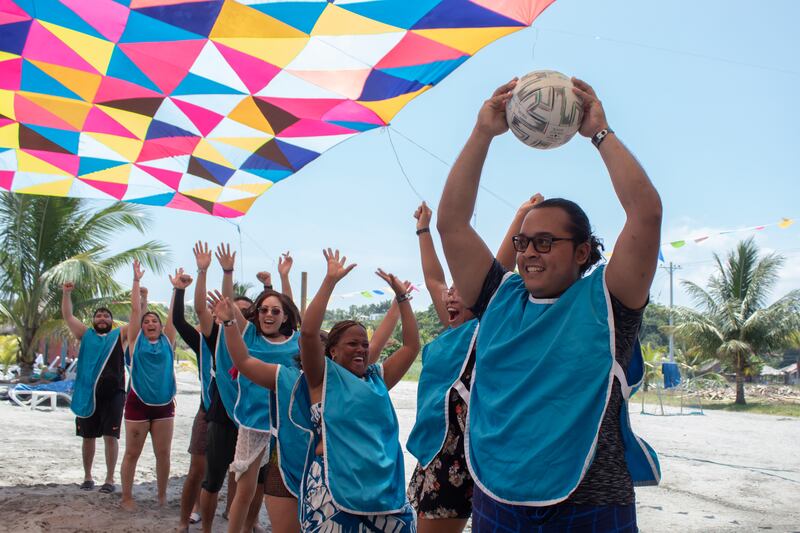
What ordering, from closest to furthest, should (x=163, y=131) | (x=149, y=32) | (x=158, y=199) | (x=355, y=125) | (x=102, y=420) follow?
(x=149, y=32) → (x=355, y=125) → (x=163, y=131) → (x=102, y=420) → (x=158, y=199)

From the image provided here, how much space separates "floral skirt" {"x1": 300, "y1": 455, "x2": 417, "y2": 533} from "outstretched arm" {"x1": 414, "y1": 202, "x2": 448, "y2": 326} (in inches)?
38.7

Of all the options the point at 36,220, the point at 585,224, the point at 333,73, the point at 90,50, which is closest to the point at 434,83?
the point at 333,73

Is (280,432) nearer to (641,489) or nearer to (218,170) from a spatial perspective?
(218,170)

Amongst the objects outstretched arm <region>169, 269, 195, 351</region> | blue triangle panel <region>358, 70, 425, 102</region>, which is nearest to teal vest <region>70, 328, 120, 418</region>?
outstretched arm <region>169, 269, 195, 351</region>

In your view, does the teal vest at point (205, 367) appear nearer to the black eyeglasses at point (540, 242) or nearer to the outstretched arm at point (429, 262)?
the outstretched arm at point (429, 262)

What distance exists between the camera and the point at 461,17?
18.2 feet

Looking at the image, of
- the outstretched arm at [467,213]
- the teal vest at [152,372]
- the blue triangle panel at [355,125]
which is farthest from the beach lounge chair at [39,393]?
the outstretched arm at [467,213]

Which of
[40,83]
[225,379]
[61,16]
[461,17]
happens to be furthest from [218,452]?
[40,83]

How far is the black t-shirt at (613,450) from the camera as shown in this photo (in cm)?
198

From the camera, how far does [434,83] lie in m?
6.55

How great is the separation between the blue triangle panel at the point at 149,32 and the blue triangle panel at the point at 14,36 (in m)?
0.80

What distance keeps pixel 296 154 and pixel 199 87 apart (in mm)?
1462

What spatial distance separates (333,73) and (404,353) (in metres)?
3.17

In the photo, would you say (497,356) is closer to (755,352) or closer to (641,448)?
(641,448)
